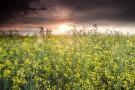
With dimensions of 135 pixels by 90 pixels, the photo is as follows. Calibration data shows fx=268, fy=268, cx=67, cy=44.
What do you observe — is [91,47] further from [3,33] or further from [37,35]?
[3,33]

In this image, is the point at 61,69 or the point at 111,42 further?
the point at 111,42

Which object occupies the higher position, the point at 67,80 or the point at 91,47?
the point at 91,47

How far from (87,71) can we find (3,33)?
10784 mm

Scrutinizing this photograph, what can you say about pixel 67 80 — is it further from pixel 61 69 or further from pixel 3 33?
pixel 3 33

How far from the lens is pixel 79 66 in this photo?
886 centimetres

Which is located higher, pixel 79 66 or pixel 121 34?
pixel 121 34

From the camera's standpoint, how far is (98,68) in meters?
8.64

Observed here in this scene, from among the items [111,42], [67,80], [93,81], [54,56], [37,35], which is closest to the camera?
[93,81]

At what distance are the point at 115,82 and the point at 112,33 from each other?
8.91m

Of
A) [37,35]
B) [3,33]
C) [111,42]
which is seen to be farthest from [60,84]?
[3,33]

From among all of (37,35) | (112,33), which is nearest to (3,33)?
(37,35)

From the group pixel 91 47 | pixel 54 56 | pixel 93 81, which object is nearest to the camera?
pixel 93 81

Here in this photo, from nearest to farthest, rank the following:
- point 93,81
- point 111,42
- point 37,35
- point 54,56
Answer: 1. point 93,81
2. point 54,56
3. point 111,42
4. point 37,35

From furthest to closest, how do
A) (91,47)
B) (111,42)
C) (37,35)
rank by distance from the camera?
(37,35), (111,42), (91,47)
